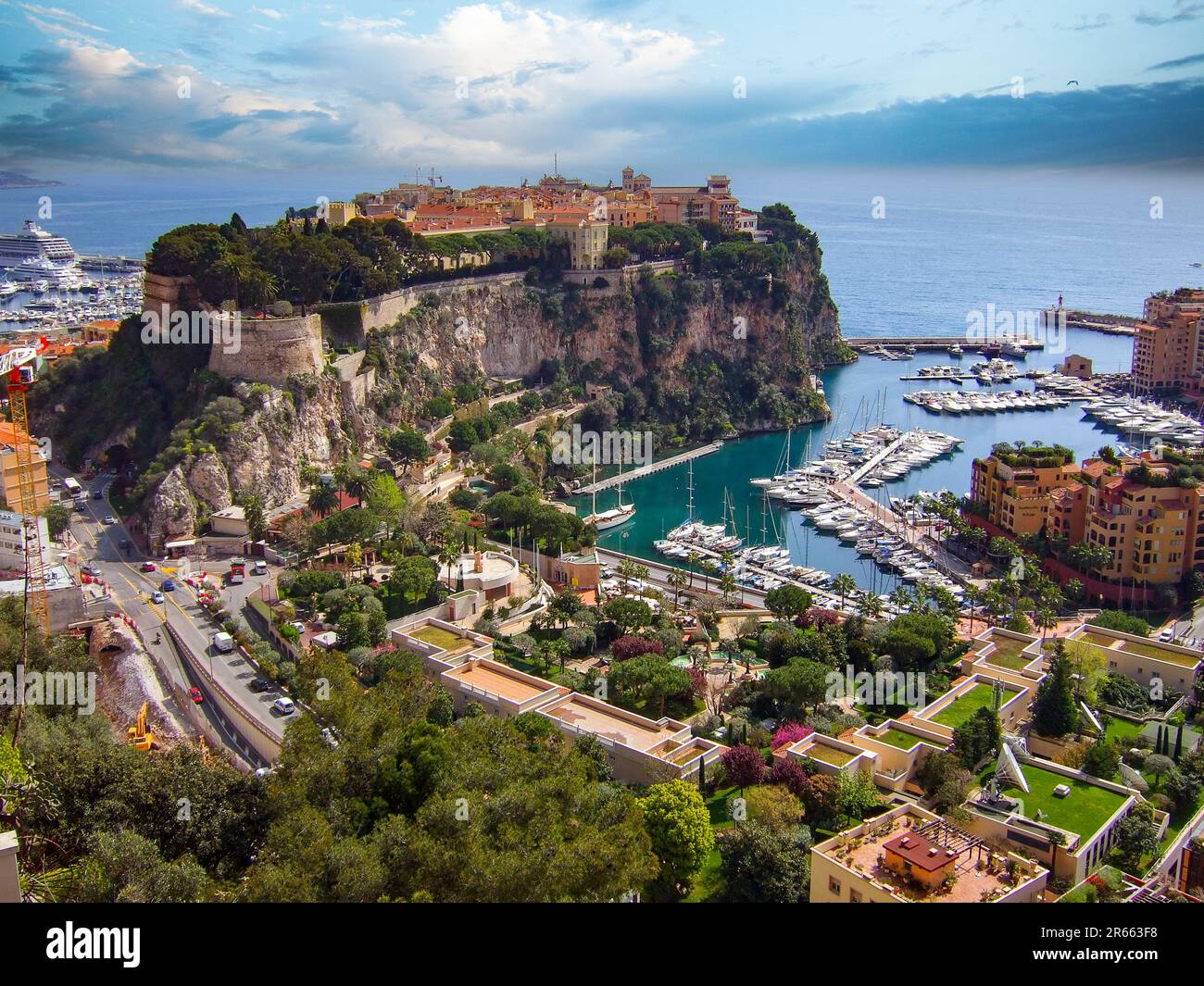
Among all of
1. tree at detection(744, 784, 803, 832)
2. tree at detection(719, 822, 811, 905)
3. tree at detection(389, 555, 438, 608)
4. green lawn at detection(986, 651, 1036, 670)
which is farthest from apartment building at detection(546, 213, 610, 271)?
tree at detection(719, 822, 811, 905)

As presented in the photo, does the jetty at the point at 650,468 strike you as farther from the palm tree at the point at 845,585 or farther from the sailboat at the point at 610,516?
the palm tree at the point at 845,585

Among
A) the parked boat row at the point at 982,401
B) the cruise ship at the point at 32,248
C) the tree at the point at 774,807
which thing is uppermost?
the cruise ship at the point at 32,248

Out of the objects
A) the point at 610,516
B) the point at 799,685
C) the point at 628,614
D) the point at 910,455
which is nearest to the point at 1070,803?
the point at 799,685

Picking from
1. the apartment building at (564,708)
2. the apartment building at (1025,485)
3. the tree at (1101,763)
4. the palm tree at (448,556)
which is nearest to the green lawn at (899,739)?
the tree at (1101,763)

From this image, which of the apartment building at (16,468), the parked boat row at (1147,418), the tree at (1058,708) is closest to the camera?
the tree at (1058,708)

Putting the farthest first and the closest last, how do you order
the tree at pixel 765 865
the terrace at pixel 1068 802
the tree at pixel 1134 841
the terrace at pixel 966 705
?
the terrace at pixel 966 705, the terrace at pixel 1068 802, the tree at pixel 1134 841, the tree at pixel 765 865

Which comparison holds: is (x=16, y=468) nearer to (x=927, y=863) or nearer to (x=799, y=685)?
(x=799, y=685)

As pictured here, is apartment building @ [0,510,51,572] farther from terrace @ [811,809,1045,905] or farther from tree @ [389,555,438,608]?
terrace @ [811,809,1045,905]
